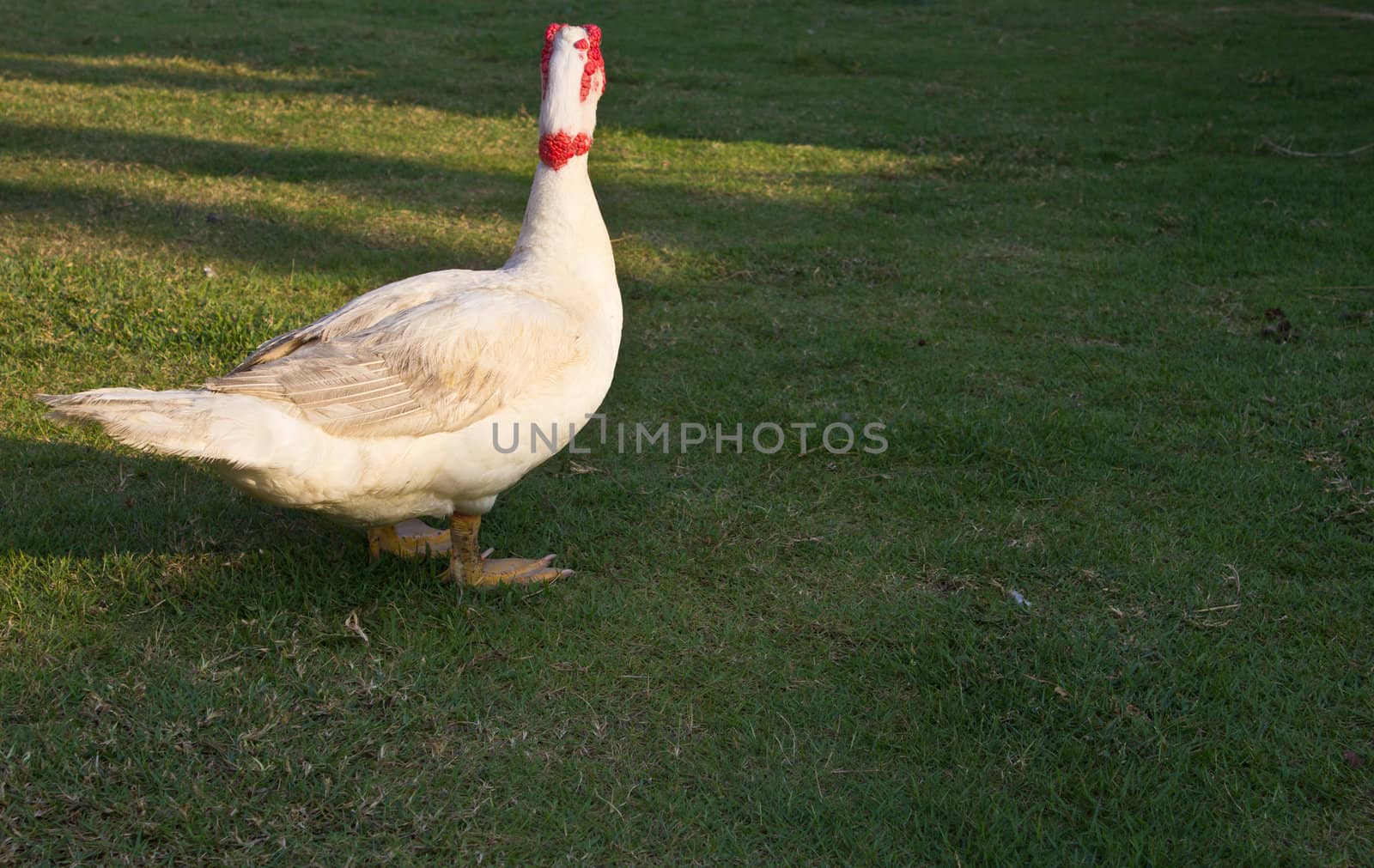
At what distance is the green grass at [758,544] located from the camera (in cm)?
284

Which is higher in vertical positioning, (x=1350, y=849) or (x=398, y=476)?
(x=398, y=476)

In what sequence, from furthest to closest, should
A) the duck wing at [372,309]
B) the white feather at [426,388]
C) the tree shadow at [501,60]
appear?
the tree shadow at [501,60], the duck wing at [372,309], the white feather at [426,388]

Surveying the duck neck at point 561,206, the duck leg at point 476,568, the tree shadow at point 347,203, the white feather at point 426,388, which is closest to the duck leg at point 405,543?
the duck leg at point 476,568

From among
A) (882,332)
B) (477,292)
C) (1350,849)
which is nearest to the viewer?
(1350,849)

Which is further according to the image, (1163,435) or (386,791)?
(1163,435)

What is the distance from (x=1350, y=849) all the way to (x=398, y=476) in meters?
2.73

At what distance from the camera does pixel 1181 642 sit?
3488 millimetres

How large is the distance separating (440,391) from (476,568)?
28.2 inches

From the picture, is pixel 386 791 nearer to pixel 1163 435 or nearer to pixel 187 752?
pixel 187 752

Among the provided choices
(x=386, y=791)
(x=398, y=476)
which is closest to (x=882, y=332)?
(x=398, y=476)

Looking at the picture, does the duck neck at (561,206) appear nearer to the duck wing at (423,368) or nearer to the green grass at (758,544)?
the duck wing at (423,368)

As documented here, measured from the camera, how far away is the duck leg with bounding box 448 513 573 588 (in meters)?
3.73

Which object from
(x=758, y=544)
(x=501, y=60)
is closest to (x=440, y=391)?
(x=758, y=544)

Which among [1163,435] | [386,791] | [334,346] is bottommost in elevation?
[386,791]
